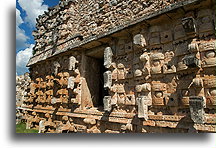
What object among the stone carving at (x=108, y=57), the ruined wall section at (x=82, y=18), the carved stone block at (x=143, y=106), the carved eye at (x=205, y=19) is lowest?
the carved stone block at (x=143, y=106)

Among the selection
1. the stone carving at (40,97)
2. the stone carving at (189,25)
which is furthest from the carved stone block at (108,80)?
the stone carving at (40,97)

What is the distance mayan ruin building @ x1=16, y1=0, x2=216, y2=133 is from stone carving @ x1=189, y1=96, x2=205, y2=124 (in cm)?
1

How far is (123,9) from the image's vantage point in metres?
3.63

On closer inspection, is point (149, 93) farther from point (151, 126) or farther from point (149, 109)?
point (151, 126)

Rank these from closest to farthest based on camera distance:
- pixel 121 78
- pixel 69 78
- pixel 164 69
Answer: pixel 164 69, pixel 121 78, pixel 69 78

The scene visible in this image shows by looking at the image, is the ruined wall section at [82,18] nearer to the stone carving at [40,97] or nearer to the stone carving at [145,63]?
the stone carving at [145,63]

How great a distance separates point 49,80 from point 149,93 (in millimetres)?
3554

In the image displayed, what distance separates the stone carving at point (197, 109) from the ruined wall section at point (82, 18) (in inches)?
65.2

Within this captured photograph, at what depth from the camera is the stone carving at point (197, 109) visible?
2234 mm

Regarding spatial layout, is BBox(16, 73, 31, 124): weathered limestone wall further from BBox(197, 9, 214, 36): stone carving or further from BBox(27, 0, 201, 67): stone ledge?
BBox(197, 9, 214, 36): stone carving

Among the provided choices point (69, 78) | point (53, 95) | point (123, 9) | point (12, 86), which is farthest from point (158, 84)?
point (53, 95)

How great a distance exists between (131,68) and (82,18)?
2.30 m

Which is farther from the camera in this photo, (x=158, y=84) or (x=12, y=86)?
(x=12, y=86)
